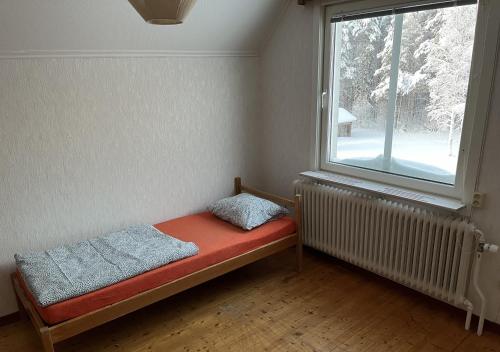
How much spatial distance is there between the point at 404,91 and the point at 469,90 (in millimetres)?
434

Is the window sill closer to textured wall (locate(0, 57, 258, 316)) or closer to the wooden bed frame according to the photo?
the wooden bed frame

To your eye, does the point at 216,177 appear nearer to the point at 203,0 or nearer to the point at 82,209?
the point at 82,209

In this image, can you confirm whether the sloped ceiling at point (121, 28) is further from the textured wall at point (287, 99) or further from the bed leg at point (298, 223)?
the bed leg at point (298, 223)

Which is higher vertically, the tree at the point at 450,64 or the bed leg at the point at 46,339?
the tree at the point at 450,64

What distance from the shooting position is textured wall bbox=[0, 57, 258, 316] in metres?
2.45

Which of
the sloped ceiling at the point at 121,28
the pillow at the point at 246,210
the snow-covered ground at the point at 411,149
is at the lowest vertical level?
the pillow at the point at 246,210

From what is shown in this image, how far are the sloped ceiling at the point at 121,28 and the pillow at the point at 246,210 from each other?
1.25m

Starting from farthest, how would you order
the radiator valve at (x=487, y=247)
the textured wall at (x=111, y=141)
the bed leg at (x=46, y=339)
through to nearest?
the textured wall at (x=111, y=141) < the radiator valve at (x=487, y=247) < the bed leg at (x=46, y=339)

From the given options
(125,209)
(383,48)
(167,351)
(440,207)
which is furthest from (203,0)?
(167,351)

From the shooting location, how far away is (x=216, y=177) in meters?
3.43

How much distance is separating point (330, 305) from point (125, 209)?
5.48 ft

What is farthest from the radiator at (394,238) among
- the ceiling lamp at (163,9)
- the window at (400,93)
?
the ceiling lamp at (163,9)

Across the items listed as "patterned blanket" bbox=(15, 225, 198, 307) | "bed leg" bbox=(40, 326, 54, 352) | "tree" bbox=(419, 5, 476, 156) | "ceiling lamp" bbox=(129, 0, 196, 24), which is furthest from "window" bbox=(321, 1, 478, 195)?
"bed leg" bbox=(40, 326, 54, 352)

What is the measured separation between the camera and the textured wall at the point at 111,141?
2.45 metres
